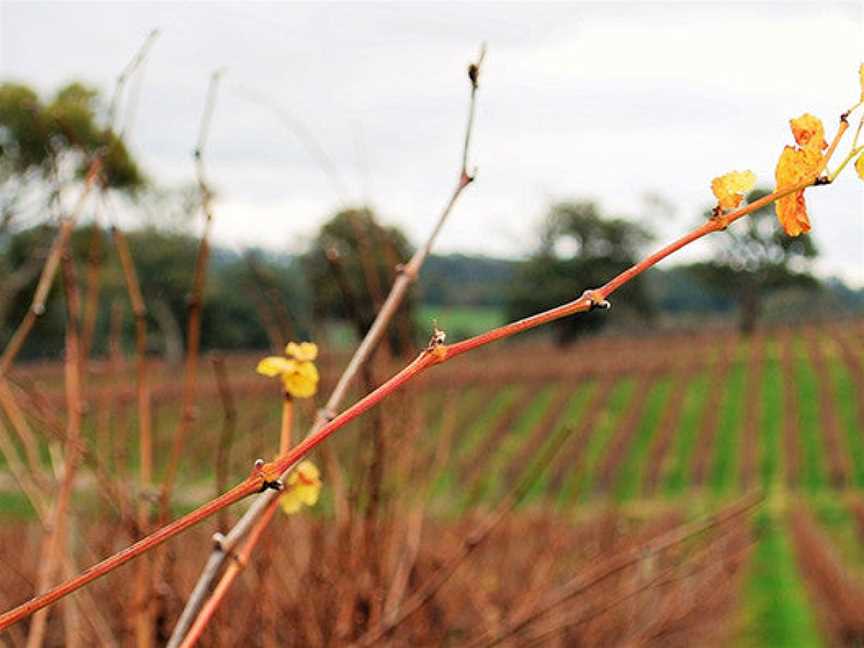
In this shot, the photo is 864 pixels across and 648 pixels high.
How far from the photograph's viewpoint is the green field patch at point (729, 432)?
21.8 metres

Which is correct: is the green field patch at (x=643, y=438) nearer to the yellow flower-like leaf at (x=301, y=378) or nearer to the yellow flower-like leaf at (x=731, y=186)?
the yellow flower-like leaf at (x=301, y=378)

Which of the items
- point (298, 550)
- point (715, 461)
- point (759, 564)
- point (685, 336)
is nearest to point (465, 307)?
point (685, 336)

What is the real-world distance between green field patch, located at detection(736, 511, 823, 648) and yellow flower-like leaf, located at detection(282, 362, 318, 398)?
6273 millimetres

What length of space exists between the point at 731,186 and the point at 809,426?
2600cm

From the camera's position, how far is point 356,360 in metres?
0.79

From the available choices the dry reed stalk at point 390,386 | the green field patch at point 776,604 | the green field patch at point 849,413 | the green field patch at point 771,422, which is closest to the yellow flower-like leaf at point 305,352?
the dry reed stalk at point 390,386

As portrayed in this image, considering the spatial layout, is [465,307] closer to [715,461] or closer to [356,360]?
[715,461]

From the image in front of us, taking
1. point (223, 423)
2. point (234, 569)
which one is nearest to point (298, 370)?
point (234, 569)

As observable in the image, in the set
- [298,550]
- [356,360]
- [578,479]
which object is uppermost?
[356,360]

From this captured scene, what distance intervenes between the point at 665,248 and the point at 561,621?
0.75m

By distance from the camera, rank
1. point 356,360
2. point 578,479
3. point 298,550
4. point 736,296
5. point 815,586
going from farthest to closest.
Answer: point 736,296 < point 815,586 < point 298,550 < point 578,479 < point 356,360

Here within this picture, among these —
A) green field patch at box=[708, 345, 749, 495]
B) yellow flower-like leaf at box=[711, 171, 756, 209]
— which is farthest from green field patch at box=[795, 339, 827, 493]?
yellow flower-like leaf at box=[711, 171, 756, 209]

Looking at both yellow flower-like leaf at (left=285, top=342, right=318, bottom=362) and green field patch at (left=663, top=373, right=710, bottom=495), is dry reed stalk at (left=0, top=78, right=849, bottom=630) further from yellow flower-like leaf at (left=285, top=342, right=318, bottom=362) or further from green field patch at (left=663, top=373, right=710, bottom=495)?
green field patch at (left=663, top=373, right=710, bottom=495)

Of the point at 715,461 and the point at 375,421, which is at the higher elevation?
the point at 375,421
